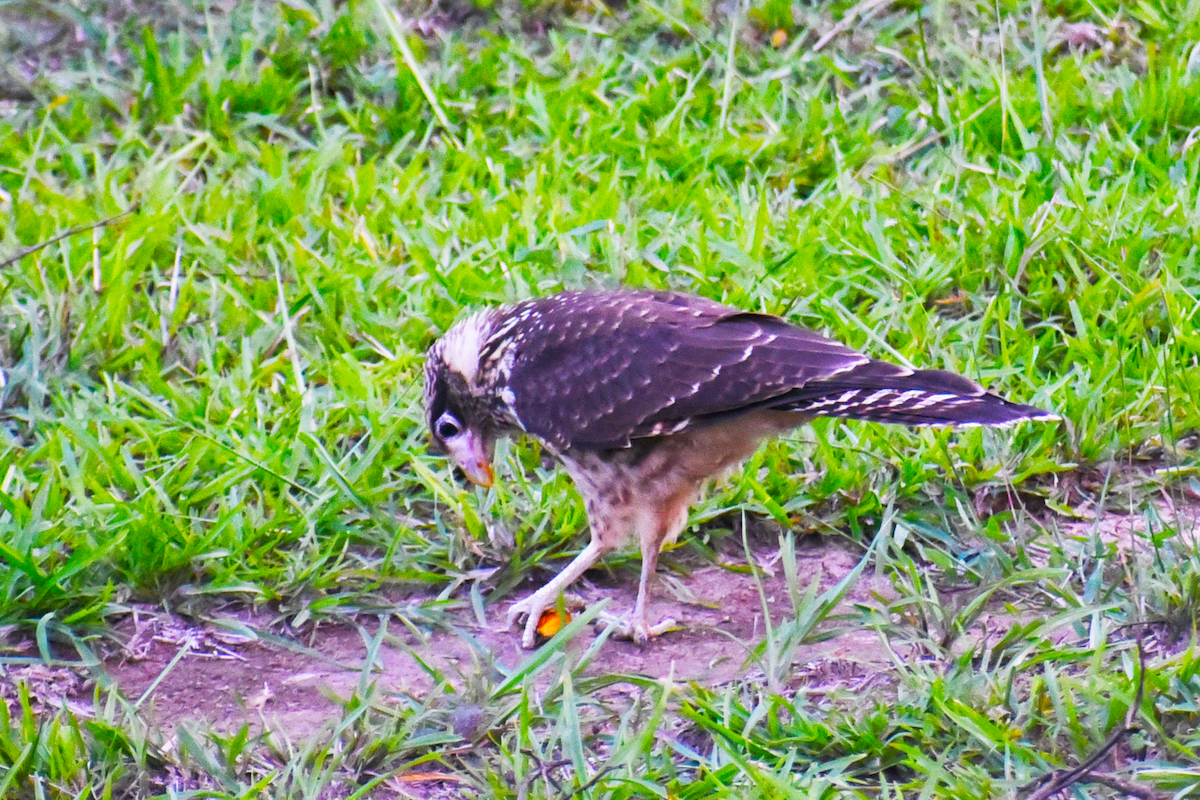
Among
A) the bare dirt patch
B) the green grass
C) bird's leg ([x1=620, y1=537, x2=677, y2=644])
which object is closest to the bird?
bird's leg ([x1=620, y1=537, x2=677, y2=644])

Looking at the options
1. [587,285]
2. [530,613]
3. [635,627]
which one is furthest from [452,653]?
[587,285]

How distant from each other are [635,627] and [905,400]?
1083 mm

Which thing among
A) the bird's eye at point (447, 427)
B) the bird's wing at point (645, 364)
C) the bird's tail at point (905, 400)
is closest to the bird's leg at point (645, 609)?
the bird's wing at point (645, 364)

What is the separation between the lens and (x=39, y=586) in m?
4.35

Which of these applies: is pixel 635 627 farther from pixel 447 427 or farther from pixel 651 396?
pixel 447 427

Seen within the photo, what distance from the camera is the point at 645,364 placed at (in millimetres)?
4324

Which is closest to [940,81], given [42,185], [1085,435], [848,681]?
[1085,435]

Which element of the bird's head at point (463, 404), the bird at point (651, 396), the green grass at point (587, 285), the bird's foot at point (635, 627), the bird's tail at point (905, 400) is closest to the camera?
the green grass at point (587, 285)

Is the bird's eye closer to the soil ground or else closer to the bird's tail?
the soil ground

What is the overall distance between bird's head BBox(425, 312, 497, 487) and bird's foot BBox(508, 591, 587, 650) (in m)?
0.49

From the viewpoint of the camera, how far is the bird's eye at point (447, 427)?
481cm

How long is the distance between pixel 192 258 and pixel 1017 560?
356cm

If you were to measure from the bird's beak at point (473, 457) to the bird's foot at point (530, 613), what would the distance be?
1.52 ft

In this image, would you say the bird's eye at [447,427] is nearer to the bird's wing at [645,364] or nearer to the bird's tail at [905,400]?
the bird's wing at [645,364]
